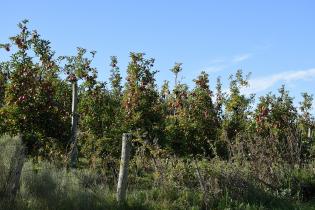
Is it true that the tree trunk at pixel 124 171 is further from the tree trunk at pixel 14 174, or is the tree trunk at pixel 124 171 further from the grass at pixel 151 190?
the tree trunk at pixel 14 174

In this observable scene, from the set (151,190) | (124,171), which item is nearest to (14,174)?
(124,171)

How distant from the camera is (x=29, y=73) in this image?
14.3 m

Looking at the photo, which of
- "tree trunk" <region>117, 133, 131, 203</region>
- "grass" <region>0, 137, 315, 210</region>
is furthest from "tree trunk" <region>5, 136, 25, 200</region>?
"tree trunk" <region>117, 133, 131, 203</region>

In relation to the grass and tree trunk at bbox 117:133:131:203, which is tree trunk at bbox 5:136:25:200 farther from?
tree trunk at bbox 117:133:131:203

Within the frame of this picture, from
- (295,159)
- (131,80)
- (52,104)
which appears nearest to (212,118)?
(131,80)

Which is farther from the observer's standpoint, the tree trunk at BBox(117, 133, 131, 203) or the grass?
the tree trunk at BBox(117, 133, 131, 203)

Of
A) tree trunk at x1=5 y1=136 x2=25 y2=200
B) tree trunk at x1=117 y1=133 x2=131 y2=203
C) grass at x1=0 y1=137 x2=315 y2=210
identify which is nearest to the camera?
tree trunk at x1=5 y1=136 x2=25 y2=200

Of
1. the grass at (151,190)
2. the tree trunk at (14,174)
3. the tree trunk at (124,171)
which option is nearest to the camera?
the tree trunk at (14,174)

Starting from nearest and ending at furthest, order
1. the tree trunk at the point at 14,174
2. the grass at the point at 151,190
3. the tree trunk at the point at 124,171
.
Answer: the tree trunk at the point at 14,174
the grass at the point at 151,190
the tree trunk at the point at 124,171

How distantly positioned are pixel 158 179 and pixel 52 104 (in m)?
5.26

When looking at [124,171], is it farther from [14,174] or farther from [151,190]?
[14,174]

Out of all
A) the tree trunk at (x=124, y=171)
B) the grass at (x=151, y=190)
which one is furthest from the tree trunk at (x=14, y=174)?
the tree trunk at (x=124, y=171)

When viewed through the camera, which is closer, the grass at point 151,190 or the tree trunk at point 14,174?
the tree trunk at point 14,174

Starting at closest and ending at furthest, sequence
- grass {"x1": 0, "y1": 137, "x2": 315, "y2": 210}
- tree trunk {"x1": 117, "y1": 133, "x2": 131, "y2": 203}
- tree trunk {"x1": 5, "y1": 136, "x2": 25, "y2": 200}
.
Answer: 1. tree trunk {"x1": 5, "y1": 136, "x2": 25, "y2": 200}
2. grass {"x1": 0, "y1": 137, "x2": 315, "y2": 210}
3. tree trunk {"x1": 117, "y1": 133, "x2": 131, "y2": 203}
